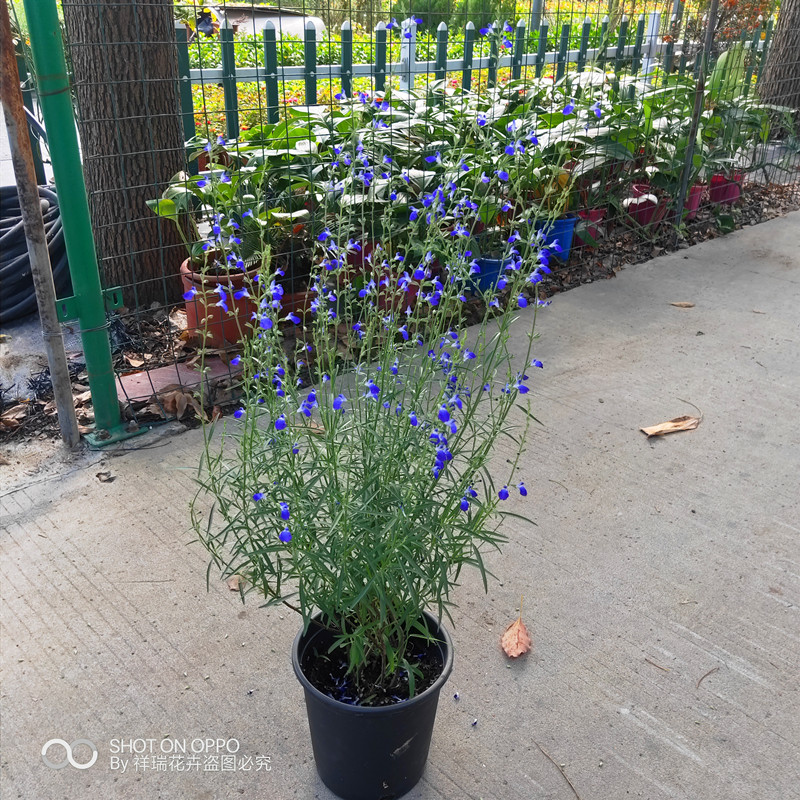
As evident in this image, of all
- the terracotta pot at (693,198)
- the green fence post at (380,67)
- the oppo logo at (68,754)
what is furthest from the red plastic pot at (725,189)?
the oppo logo at (68,754)

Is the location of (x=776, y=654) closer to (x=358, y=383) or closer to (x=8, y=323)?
(x=358, y=383)

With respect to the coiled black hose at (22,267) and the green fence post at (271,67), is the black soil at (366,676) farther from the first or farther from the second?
the green fence post at (271,67)

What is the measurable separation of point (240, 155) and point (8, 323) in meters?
1.62

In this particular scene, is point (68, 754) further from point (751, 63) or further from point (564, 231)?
point (751, 63)

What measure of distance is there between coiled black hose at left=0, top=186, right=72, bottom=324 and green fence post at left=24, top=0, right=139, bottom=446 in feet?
4.26

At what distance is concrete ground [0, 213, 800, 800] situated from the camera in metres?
1.94

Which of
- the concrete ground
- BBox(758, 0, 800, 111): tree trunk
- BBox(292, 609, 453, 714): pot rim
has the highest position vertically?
BBox(758, 0, 800, 111): tree trunk

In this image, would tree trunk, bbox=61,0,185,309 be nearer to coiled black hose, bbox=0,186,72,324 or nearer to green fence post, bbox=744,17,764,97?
coiled black hose, bbox=0,186,72,324

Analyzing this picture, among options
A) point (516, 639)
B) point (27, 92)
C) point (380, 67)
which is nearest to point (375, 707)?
point (516, 639)

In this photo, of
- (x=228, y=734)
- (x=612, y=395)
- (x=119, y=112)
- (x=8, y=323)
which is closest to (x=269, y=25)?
(x=119, y=112)

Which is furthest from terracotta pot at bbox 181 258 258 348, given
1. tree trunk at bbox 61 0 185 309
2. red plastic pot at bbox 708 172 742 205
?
red plastic pot at bbox 708 172 742 205

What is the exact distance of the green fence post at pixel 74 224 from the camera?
2646mm

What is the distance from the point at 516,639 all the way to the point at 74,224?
2.11m

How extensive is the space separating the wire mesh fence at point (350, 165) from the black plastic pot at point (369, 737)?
33.1 inches
